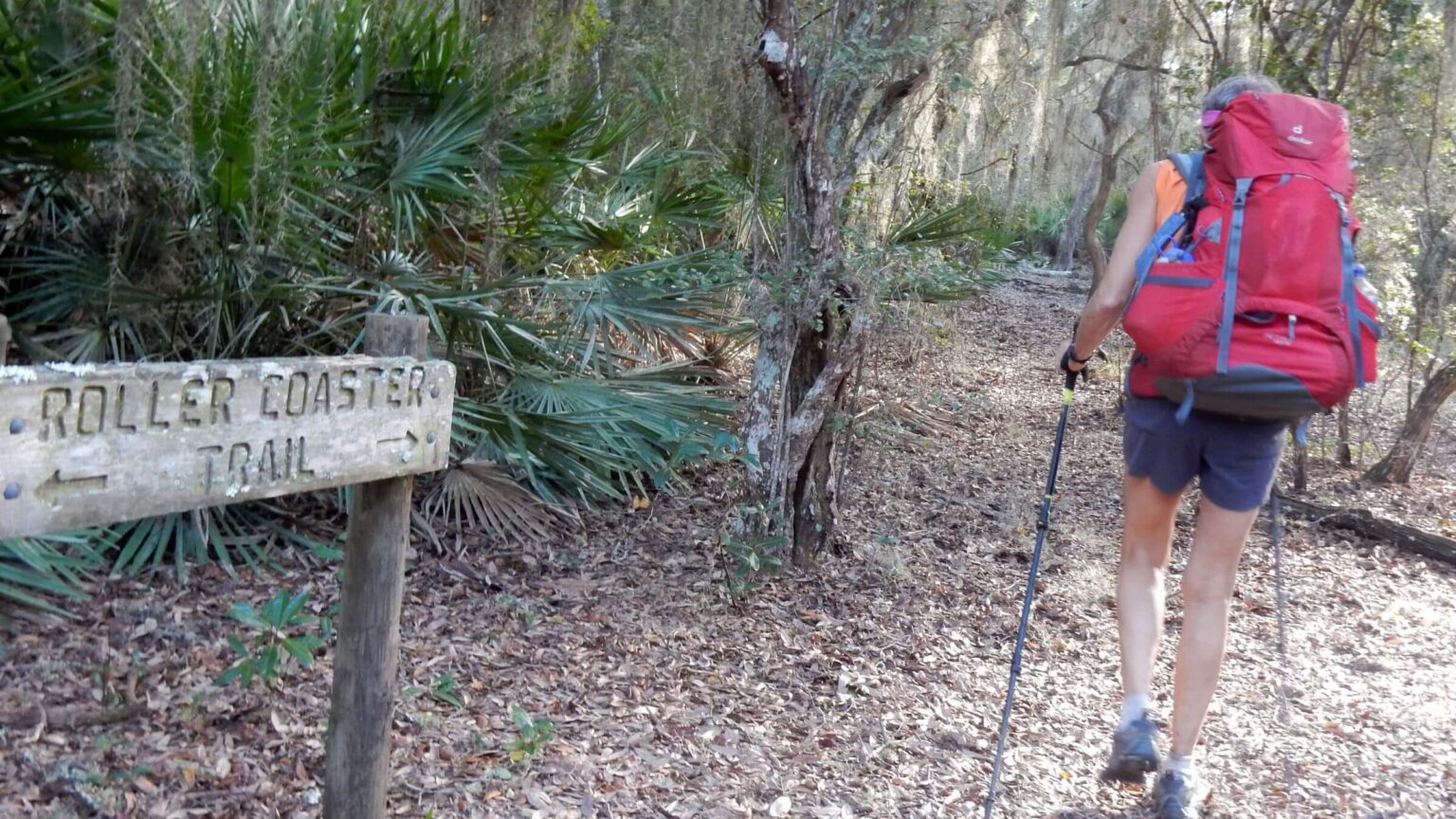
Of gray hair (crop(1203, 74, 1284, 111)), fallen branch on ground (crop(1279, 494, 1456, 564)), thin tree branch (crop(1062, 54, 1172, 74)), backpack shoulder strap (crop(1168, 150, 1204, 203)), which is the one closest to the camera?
backpack shoulder strap (crop(1168, 150, 1204, 203))

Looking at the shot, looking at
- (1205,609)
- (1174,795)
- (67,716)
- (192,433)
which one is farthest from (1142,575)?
(67,716)

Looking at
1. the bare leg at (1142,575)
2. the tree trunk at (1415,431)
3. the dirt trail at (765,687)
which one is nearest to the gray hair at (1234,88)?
the bare leg at (1142,575)

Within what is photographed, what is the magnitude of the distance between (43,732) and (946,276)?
3919 millimetres

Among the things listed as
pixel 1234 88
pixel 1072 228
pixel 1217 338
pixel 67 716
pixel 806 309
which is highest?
pixel 1072 228

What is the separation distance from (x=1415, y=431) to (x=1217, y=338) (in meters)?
6.38

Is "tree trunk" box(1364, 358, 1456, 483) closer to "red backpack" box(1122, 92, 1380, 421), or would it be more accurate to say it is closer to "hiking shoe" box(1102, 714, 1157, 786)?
"red backpack" box(1122, 92, 1380, 421)

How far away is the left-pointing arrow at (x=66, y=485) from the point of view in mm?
1899

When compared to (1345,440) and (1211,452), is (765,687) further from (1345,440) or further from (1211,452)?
(1345,440)

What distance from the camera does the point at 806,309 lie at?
197 inches

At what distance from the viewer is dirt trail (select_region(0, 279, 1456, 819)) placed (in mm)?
3416

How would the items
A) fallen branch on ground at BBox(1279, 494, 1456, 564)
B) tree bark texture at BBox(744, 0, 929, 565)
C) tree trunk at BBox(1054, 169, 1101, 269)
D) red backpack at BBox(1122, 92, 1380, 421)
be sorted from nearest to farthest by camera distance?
red backpack at BBox(1122, 92, 1380, 421) < tree bark texture at BBox(744, 0, 929, 565) < fallen branch on ground at BBox(1279, 494, 1456, 564) < tree trunk at BBox(1054, 169, 1101, 269)

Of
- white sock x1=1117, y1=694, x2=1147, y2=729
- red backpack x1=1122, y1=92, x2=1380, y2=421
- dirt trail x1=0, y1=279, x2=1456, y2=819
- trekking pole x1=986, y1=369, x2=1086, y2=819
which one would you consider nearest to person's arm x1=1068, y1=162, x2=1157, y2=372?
red backpack x1=1122, y1=92, x2=1380, y2=421

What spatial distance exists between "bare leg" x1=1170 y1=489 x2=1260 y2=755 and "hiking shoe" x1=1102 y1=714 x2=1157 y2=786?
12cm

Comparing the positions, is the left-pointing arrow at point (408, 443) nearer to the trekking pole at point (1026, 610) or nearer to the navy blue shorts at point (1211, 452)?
the trekking pole at point (1026, 610)
